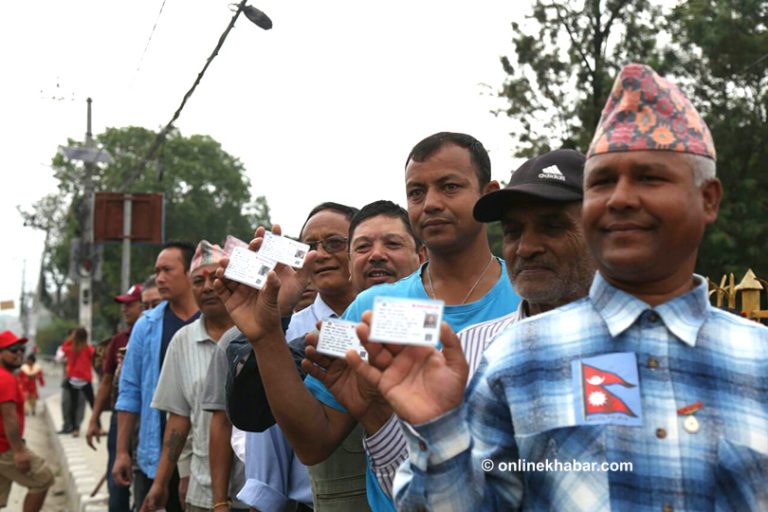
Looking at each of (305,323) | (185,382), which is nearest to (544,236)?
(305,323)

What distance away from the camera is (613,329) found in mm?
1702

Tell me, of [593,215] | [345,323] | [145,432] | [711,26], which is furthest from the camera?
[711,26]

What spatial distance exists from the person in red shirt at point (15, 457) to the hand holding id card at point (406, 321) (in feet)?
24.2

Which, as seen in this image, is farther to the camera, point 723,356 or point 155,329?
point 155,329

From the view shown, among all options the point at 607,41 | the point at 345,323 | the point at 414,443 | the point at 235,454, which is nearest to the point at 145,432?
the point at 235,454

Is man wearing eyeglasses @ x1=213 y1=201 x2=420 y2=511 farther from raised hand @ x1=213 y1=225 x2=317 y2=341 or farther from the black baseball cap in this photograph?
the black baseball cap

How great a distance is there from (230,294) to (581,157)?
1058mm

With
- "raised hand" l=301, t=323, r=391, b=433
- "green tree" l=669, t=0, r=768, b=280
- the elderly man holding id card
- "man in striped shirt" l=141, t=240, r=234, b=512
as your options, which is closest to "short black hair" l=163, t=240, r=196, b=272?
"man in striped shirt" l=141, t=240, r=234, b=512

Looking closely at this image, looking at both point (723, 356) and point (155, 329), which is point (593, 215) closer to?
point (723, 356)

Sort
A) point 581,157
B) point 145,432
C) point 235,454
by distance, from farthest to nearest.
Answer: point 145,432, point 235,454, point 581,157

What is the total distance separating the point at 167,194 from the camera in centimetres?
4934

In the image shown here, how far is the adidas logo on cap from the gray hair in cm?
75

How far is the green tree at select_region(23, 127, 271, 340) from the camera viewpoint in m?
46.8

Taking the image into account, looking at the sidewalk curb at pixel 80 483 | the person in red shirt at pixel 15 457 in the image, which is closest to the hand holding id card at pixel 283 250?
the sidewalk curb at pixel 80 483
